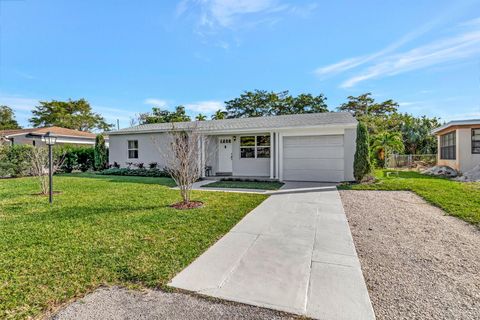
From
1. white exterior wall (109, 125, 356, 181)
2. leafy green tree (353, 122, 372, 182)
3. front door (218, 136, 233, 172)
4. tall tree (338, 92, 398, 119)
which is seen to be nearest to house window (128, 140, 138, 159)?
white exterior wall (109, 125, 356, 181)

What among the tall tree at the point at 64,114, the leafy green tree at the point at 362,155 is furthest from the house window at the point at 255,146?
the tall tree at the point at 64,114

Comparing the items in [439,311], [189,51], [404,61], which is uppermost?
[189,51]

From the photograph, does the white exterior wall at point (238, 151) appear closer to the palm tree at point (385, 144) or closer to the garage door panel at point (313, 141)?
the garage door panel at point (313, 141)

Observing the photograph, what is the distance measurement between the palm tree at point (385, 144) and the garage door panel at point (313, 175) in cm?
924

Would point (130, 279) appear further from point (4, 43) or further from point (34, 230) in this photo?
point (4, 43)

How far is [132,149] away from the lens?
1574 cm

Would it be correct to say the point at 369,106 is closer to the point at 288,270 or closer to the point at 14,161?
the point at 288,270

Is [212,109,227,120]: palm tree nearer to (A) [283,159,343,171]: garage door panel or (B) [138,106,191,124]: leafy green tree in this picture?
(B) [138,106,191,124]: leafy green tree

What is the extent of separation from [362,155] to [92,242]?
9.84m

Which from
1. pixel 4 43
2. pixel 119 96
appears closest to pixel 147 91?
pixel 119 96

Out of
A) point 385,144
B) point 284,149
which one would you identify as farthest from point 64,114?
point 385,144

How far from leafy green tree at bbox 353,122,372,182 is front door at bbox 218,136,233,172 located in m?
6.65

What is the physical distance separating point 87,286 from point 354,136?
11.3m

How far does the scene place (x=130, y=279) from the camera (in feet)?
9.50
